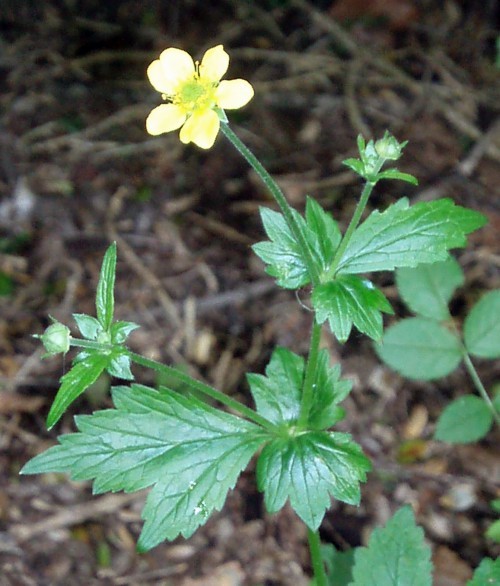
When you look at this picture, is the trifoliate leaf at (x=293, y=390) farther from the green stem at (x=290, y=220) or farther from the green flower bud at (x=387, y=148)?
the green flower bud at (x=387, y=148)

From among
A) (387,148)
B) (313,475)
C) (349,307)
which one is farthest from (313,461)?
(387,148)

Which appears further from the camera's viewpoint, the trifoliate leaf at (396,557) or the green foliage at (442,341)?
the green foliage at (442,341)

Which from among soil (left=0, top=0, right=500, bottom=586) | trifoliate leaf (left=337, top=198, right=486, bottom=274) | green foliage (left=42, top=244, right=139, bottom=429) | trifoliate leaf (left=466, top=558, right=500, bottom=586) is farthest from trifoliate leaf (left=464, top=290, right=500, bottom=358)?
green foliage (left=42, top=244, right=139, bottom=429)

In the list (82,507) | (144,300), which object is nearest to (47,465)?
(82,507)

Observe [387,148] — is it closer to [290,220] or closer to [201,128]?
[290,220]

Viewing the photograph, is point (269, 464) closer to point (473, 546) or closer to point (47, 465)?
point (47, 465)

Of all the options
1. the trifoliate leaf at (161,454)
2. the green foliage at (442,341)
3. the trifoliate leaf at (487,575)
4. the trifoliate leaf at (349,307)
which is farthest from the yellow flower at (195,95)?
the trifoliate leaf at (487,575)

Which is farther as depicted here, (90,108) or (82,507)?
(90,108)
